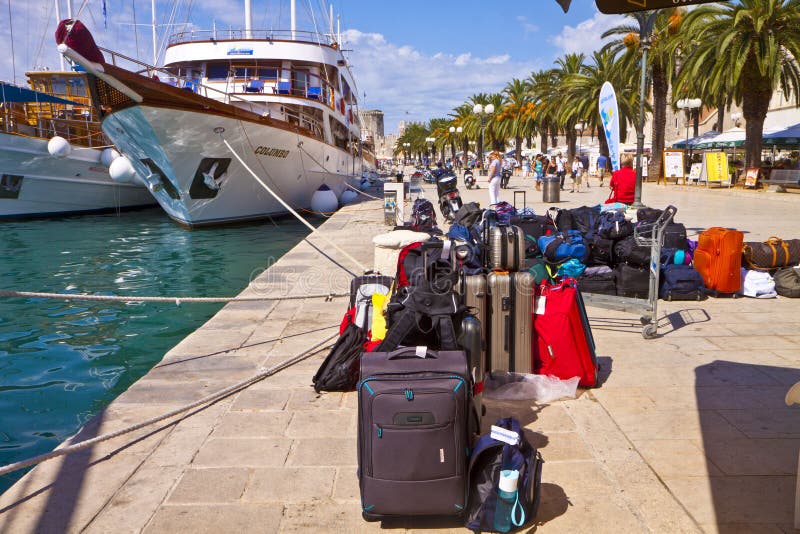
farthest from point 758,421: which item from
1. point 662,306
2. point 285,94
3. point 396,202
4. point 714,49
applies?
point 714,49

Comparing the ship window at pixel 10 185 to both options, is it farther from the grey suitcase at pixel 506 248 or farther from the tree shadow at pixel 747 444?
the tree shadow at pixel 747 444

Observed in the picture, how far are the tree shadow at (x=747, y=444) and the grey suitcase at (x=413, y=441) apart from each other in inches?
46.0

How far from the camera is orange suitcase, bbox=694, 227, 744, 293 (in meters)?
7.03

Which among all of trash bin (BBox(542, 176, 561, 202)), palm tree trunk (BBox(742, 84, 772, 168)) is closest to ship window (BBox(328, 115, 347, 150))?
trash bin (BBox(542, 176, 561, 202))

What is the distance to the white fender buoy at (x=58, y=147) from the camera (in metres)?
21.7

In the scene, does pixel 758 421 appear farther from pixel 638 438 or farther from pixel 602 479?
pixel 602 479

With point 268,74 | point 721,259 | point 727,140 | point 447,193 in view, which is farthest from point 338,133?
point 721,259

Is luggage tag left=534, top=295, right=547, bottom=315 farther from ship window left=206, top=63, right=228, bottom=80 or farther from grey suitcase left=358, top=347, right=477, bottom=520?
ship window left=206, top=63, right=228, bottom=80

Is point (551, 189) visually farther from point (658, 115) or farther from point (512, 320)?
point (512, 320)

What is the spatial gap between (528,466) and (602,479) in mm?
654

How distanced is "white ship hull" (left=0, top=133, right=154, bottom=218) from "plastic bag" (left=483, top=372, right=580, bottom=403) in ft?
76.6

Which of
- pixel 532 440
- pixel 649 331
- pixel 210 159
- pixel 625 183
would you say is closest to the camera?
pixel 532 440

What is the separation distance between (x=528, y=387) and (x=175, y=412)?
7.84 ft

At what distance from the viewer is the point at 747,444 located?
3.49 metres
